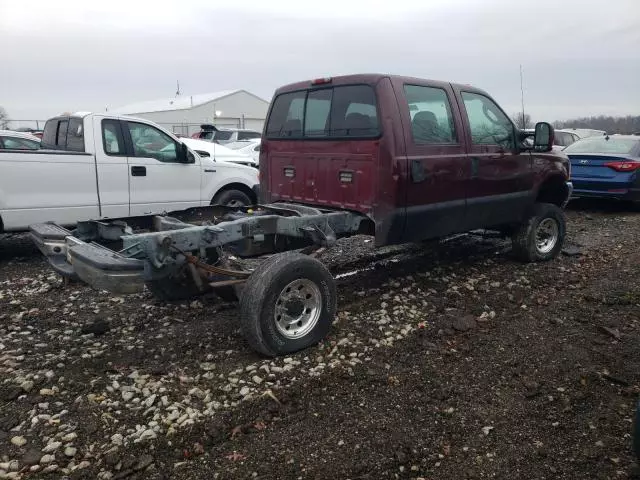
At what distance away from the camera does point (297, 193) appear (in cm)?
557

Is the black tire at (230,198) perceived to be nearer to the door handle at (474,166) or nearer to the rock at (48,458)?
the door handle at (474,166)

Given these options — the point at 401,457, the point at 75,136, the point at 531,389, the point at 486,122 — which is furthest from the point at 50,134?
the point at 531,389

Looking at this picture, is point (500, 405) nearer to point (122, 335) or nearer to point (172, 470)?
point (172, 470)

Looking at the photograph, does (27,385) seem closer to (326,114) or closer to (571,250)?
(326,114)

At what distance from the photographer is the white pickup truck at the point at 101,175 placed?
6602mm

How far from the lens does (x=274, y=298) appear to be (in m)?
3.92

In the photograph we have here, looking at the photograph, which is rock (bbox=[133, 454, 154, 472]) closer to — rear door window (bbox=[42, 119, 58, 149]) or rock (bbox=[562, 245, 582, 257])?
rear door window (bbox=[42, 119, 58, 149])

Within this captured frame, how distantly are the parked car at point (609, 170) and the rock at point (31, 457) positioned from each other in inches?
420

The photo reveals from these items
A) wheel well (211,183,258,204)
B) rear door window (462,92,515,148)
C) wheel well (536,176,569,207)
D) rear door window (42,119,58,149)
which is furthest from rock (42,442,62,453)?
wheel well (536,176,569,207)

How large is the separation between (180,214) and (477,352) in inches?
121

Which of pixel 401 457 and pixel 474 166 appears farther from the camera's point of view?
pixel 474 166

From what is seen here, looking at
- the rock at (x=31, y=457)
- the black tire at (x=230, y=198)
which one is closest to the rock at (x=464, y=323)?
the rock at (x=31, y=457)

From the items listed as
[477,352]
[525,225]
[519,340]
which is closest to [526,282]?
[525,225]

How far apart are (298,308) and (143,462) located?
1.68m
